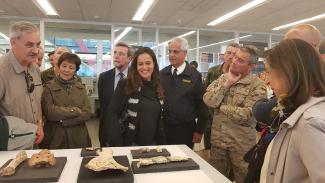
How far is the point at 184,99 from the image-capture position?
2.71 metres

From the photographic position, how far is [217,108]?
237 cm

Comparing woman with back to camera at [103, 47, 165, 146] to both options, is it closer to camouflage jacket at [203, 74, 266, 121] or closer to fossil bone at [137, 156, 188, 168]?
camouflage jacket at [203, 74, 266, 121]

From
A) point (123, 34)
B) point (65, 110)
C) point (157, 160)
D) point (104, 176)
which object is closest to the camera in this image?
point (104, 176)

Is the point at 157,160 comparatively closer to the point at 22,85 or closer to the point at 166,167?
the point at 166,167

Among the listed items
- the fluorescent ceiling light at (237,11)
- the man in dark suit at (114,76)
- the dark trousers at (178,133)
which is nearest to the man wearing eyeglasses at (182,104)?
the dark trousers at (178,133)

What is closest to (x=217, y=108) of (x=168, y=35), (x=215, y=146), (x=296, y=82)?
Answer: (x=215, y=146)

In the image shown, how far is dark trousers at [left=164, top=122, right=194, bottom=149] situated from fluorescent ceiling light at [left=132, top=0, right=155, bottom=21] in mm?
4315

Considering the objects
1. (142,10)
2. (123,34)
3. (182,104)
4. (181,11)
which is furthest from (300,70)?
(123,34)

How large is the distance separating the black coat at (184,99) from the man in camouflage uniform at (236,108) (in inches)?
16.1

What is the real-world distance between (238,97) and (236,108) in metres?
0.11

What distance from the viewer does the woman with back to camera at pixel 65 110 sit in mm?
2408

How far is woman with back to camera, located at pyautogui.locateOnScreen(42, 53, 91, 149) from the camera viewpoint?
241cm

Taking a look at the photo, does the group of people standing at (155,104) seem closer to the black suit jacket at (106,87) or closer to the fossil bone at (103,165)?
the black suit jacket at (106,87)

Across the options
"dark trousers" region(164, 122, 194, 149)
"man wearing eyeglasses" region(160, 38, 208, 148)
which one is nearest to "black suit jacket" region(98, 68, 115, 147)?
"man wearing eyeglasses" region(160, 38, 208, 148)
